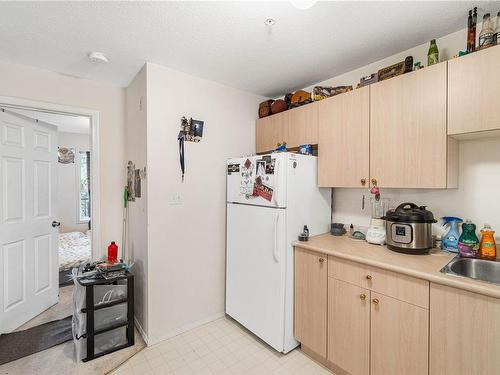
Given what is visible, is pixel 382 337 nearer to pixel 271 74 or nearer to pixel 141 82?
pixel 271 74

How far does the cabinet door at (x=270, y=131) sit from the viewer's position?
8.26 feet

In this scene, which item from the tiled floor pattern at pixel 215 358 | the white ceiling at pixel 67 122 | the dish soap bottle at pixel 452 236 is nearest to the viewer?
the dish soap bottle at pixel 452 236

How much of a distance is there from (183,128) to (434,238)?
7.35 feet

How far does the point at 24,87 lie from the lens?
85.9 inches

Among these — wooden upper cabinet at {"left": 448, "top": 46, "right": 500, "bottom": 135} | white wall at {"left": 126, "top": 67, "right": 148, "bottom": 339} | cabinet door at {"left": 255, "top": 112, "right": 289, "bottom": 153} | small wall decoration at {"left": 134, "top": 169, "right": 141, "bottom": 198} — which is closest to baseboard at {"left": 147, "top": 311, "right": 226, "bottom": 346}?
white wall at {"left": 126, "top": 67, "right": 148, "bottom": 339}

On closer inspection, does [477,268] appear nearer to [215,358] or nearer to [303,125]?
[303,125]

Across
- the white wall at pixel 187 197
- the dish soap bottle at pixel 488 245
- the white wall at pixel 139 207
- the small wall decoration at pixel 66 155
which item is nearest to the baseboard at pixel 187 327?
the white wall at pixel 187 197

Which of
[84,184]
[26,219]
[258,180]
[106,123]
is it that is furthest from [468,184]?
[84,184]

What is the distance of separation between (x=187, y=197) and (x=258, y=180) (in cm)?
71

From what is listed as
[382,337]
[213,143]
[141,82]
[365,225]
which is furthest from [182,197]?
[382,337]

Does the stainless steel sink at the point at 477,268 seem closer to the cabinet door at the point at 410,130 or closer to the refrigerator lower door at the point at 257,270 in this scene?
the cabinet door at the point at 410,130

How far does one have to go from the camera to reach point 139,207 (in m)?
2.30

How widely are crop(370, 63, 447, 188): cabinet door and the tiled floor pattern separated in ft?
5.09

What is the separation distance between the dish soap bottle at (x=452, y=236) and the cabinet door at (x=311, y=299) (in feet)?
2.74
